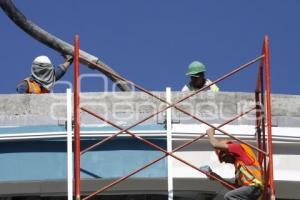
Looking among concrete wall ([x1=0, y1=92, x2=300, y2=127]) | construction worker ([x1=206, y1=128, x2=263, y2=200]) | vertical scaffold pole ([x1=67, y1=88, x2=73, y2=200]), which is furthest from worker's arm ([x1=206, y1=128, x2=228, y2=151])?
vertical scaffold pole ([x1=67, y1=88, x2=73, y2=200])

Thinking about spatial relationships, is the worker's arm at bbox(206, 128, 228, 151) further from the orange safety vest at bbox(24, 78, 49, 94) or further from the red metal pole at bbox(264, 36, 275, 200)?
the orange safety vest at bbox(24, 78, 49, 94)

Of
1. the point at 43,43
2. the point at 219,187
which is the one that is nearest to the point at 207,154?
the point at 219,187

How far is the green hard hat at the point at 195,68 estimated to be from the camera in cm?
1511

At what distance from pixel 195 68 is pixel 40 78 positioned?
210cm

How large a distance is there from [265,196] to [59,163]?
253 cm

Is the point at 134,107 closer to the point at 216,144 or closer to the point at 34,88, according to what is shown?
the point at 216,144

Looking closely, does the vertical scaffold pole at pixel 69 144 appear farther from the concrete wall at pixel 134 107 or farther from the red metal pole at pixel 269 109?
the red metal pole at pixel 269 109

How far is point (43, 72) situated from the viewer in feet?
51.3

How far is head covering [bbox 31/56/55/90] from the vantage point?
50.8ft

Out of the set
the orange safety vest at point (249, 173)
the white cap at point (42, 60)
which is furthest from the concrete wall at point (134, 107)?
the white cap at point (42, 60)

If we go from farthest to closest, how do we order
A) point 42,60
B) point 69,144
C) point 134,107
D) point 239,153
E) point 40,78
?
1. point 42,60
2. point 40,78
3. point 134,107
4. point 69,144
5. point 239,153

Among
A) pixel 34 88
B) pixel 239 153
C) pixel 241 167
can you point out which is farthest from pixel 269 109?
Answer: pixel 34 88

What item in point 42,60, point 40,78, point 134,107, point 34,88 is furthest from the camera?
point 42,60

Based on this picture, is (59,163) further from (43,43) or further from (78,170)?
(43,43)
